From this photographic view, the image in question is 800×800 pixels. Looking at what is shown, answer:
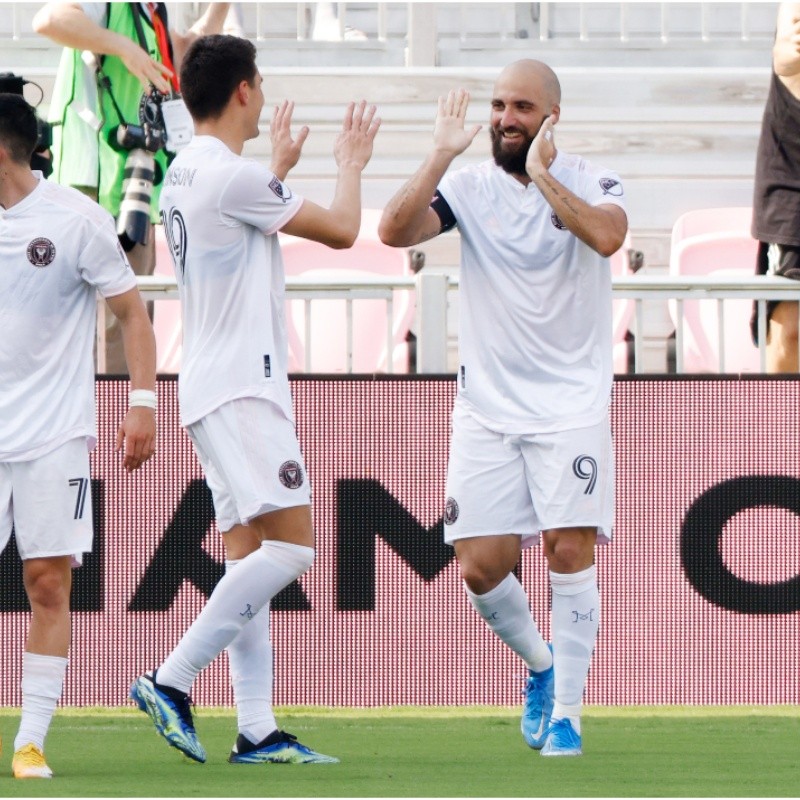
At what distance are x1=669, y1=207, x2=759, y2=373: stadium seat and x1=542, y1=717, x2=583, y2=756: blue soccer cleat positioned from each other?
371 centimetres

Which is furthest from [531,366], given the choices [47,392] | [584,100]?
[584,100]

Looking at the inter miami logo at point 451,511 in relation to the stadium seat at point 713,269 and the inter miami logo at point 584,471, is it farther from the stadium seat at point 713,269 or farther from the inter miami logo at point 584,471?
the stadium seat at point 713,269

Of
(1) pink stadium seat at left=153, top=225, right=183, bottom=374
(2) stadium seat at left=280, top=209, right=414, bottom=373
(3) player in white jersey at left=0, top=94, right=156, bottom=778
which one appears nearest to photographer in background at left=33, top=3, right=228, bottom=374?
(2) stadium seat at left=280, top=209, right=414, bottom=373

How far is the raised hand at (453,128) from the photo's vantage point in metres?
5.98

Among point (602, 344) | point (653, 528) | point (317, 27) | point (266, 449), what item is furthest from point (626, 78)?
point (266, 449)

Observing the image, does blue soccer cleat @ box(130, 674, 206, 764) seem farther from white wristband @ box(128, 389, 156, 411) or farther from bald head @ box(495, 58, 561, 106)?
bald head @ box(495, 58, 561, 106)

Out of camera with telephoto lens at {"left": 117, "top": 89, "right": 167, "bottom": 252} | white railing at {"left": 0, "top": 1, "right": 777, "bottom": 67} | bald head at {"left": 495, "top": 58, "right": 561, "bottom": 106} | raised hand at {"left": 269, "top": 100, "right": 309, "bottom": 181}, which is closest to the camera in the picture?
raised hand at {"left": 269, "top": 100, "right": 309, "bottom": 181}

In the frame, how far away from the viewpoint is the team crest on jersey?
17.9 feet

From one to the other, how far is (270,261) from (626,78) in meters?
7.90

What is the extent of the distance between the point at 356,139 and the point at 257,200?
37 centimetres

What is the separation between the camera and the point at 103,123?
27.3 feet

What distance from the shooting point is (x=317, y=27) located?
48.0ft

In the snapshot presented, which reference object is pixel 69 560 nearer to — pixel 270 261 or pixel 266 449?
pixel 266 449

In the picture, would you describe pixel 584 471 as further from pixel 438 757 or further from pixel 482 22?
pixel 482 22
